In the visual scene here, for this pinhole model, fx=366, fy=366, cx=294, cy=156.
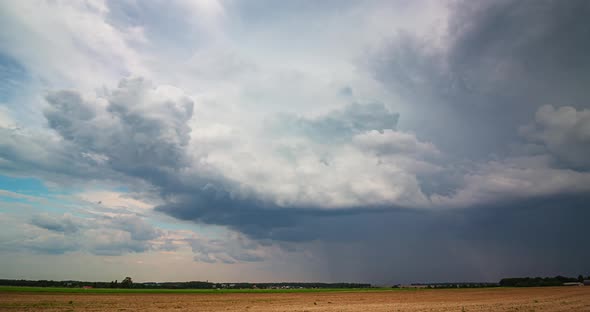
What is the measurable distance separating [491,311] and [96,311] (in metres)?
45.6

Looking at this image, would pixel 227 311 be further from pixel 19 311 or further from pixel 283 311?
pixel 19 311

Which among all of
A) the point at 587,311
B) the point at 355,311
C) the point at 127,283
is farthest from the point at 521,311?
the point at 127,283

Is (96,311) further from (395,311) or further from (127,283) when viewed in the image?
(127,283)

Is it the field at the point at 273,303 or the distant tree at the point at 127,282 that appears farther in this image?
the distant tree at the point at 127,282

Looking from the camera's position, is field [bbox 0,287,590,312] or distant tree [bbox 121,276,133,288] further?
distant tree [bbox 121,276,133,288]

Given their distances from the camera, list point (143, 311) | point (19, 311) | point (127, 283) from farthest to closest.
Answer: point (127, 283)
point (143, 311)
point (19, 311)

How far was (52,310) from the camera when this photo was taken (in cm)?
4128

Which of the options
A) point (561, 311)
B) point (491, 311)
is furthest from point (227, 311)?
point (561, 311)

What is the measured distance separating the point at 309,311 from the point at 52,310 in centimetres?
2936

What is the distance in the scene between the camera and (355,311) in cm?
4509

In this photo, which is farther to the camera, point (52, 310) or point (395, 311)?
point (395, 311)

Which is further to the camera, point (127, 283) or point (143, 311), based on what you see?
point (127, 283)

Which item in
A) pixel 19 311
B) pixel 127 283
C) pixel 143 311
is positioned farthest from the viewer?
pixel 127 283

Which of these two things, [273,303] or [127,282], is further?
[127,282]
